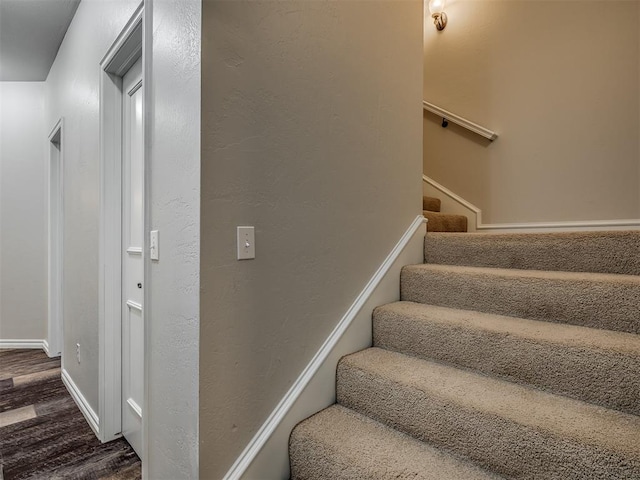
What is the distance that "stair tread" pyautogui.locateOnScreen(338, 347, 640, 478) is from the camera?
899 millimetres

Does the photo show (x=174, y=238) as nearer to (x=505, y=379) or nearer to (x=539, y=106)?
(x=505, y=379)

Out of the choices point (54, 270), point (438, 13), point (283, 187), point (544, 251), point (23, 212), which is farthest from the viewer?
point (23, 212)

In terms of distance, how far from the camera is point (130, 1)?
5.15 feet

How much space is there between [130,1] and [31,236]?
10.5 feet

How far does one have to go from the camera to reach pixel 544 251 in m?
1.63

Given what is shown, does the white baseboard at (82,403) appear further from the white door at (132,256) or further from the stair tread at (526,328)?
the stair tread at (526,328)

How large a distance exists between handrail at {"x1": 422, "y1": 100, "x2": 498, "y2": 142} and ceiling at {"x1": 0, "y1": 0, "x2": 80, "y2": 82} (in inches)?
109

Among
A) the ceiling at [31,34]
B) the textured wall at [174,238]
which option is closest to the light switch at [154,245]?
the textured wall at [174,238]

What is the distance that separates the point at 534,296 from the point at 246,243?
1163 mm

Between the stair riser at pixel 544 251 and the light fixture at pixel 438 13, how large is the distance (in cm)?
206

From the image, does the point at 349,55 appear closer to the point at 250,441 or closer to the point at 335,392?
the point at 335,392

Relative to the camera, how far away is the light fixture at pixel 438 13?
2.90 metres

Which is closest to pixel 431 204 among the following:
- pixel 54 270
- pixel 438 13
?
pixel 438 13

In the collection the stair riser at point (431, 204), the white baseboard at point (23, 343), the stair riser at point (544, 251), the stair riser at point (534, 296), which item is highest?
the stair riser at point (431, 204)
